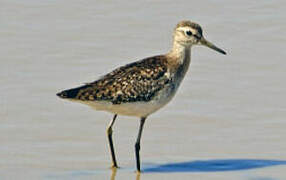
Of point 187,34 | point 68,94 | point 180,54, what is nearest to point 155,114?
point 180,54

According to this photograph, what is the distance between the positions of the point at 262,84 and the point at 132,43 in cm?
313

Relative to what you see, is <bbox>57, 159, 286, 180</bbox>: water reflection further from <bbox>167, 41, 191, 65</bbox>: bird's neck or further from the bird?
<bbox>167, 41, 191, 65</bbox>: bird's neck

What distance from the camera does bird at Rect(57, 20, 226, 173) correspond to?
13.1 m

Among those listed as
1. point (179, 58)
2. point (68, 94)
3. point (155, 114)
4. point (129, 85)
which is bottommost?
point (155, 114)

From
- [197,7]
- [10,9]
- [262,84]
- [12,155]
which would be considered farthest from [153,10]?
Answer: [12,155]

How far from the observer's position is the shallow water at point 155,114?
13523 mm

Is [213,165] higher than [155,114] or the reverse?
the reverse

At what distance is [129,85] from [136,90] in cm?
12

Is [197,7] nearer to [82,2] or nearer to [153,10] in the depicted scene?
[153,10]

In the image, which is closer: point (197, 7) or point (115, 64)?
point (115, 64)

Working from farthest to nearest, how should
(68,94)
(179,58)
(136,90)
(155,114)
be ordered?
(155,114)
(179,58)
(136,90)
(68,94)

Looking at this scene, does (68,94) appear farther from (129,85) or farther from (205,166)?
(205,166)

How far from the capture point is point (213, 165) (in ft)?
44.4

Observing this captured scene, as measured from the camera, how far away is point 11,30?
18.9m
